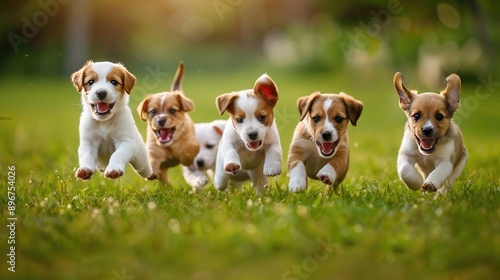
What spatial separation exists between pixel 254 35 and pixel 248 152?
3378 centimetres

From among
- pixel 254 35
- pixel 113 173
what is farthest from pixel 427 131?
pixel 254 35

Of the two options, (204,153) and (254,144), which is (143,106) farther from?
(254,144)

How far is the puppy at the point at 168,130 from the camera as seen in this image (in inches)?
260

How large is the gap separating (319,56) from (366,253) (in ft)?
76.9

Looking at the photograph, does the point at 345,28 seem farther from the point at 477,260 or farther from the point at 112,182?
the point at 477,260

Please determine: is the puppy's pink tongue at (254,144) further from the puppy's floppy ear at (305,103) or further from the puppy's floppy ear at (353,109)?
the puppy's floppy ear at (353,109)

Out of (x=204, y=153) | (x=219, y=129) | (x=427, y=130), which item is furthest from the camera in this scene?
(x=219, y=129)

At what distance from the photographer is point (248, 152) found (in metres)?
6.13

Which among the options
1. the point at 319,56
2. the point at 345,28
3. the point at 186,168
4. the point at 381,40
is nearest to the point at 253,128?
the point at 186,168

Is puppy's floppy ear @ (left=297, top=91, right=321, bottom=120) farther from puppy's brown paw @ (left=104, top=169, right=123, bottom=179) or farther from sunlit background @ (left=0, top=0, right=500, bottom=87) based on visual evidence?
sunlit background @ (left=0, top=0, right=500, bottom=87)

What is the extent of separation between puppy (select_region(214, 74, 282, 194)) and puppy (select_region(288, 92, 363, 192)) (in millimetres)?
182

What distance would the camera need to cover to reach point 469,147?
10258 mm

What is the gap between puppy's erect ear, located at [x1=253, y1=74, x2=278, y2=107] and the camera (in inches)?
235

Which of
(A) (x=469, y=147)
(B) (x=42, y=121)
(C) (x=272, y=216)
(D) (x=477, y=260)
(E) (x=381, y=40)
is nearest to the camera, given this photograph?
(D) (x=477, y=260)
